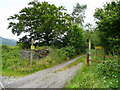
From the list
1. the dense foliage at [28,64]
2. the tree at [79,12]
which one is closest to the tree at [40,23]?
the dense foliage at [28,64]

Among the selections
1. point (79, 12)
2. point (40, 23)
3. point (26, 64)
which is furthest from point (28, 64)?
point (79, 12)

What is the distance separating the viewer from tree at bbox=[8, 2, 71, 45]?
17.6 m

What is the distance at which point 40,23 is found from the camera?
61.0 ft

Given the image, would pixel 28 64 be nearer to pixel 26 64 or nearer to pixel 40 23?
pixel 26 64

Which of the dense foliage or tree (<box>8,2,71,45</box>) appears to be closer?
the dense foliage

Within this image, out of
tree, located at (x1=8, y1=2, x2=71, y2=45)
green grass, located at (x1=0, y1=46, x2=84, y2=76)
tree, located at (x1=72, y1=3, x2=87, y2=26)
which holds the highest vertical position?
tree, located at (x1=72, y1=3, x2=87, y2=26)

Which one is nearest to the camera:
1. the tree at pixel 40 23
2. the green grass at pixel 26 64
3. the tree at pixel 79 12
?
the green grass at pixel 26 64

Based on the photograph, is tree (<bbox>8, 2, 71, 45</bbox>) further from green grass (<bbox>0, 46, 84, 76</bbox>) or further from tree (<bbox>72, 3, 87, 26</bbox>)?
tree (<bbox>72, 3, 87, 26</bbox>)

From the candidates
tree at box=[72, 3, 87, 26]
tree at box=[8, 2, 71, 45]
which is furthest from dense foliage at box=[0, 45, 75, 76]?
tree at box=[72, 3, 87, 26]

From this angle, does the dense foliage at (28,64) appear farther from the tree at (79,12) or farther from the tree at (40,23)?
the tree at (79,12)

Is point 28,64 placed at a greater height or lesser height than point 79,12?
lesser

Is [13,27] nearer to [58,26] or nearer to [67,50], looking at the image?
[58,26]

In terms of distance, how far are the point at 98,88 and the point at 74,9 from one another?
1391 inches

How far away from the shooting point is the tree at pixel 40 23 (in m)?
17.6
